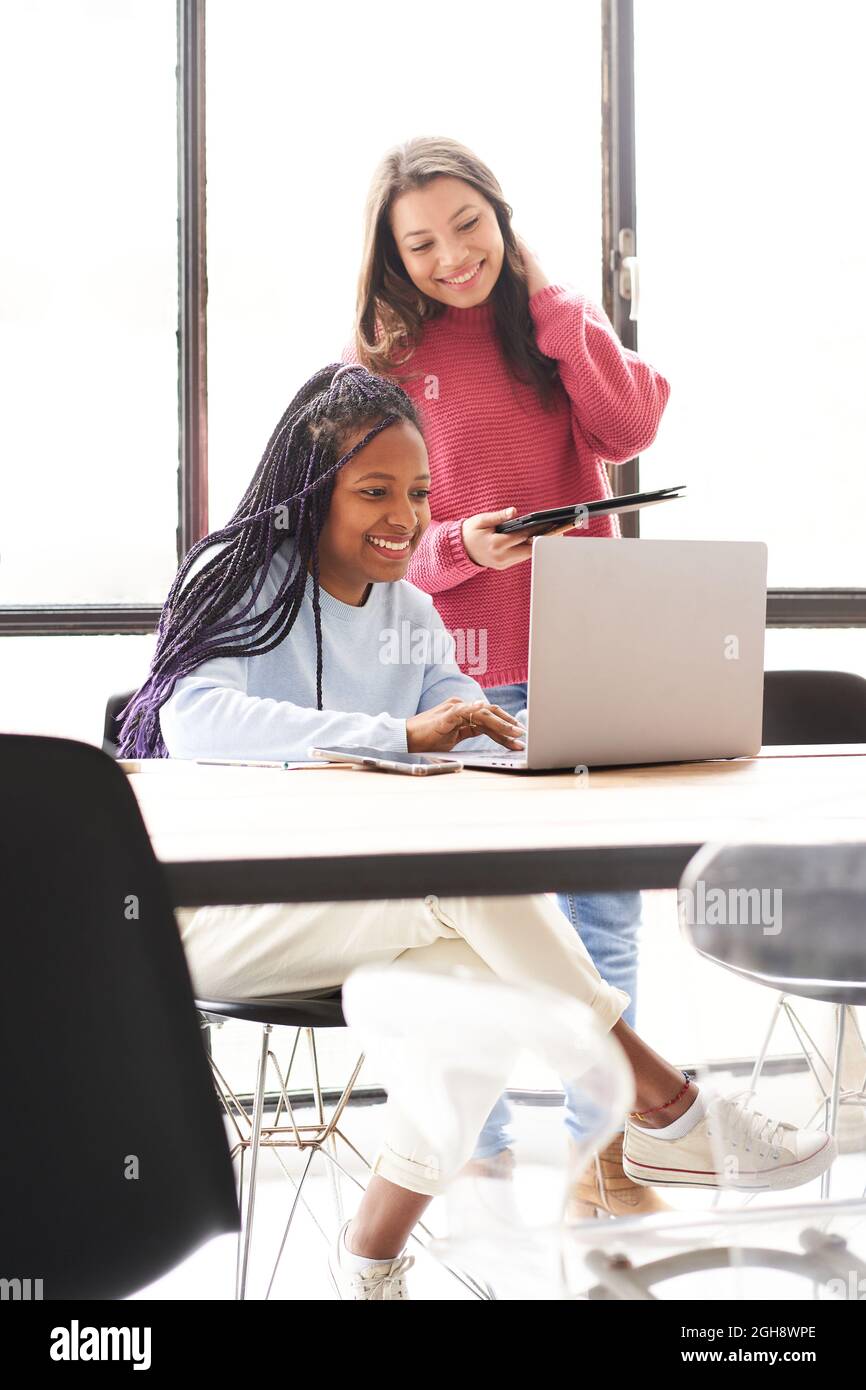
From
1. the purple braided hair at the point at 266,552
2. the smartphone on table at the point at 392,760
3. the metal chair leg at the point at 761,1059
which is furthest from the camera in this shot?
the purple braided hair at the point at 266,552

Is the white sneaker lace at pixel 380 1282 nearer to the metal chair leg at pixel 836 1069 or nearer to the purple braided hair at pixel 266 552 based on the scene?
the metal chair leg at pixel 836 1069

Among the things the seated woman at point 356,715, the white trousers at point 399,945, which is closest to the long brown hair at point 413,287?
the seated woman at point 356,715

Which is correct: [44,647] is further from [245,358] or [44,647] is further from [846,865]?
[846,865]

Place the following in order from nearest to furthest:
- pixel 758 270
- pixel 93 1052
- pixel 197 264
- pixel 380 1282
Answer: pixel 93 1052 → pixel 380 1282 → pixel 197 264 → pixel 758 270

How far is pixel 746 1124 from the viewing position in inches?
40.1

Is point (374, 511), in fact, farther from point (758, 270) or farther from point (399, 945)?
point (758, 270)

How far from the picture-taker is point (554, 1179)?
0.71 metres

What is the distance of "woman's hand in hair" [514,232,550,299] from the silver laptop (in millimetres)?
941

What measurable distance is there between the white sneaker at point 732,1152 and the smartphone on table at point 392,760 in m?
0.43

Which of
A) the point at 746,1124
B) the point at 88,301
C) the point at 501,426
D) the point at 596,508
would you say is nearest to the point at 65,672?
the point at 88,301

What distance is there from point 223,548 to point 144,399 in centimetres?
136

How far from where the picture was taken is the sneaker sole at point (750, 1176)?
1134 millimetres

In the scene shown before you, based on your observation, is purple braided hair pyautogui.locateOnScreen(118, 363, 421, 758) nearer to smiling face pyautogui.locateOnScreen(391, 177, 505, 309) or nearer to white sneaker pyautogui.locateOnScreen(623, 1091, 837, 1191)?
smiling face pyautogui.locateOnScreen(391, 177, 505, 309)

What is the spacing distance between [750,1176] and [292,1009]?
471 millimetres
